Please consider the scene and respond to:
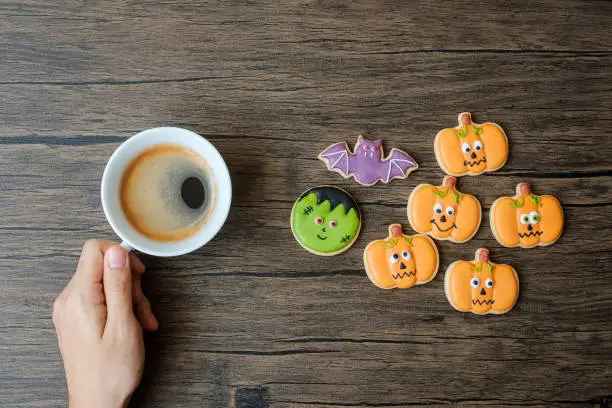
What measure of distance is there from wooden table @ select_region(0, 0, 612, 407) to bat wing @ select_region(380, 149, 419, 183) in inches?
0.7

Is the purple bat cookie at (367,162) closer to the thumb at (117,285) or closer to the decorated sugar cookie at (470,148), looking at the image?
the decorated sugar cookie at (470,148)

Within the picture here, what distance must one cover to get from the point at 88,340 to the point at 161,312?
11cm

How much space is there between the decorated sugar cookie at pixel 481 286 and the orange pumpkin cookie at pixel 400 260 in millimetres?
35

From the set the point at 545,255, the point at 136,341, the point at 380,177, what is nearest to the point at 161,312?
the point at 136,341

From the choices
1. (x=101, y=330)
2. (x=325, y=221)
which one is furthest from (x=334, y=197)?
(x=101, y=330)

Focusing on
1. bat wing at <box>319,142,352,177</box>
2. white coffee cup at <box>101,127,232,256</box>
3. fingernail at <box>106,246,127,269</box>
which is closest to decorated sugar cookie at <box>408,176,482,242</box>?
bat wing at <box>319,142,352,177</box>

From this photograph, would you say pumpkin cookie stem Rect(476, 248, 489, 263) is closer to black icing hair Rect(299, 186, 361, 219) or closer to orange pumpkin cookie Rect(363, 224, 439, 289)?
orange pumpkin cookie Rect(363, 224, 439, 289)

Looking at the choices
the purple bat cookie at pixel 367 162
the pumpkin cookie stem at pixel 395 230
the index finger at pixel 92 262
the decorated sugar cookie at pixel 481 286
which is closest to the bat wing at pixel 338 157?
the purple bat cookie at pixel 367 162

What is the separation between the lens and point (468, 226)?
0.77 meters

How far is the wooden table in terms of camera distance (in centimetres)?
76

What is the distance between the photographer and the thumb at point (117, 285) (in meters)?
0.67

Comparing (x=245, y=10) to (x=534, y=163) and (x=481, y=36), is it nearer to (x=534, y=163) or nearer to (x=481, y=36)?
(x=481, y=36)

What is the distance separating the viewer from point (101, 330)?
0.69 metres

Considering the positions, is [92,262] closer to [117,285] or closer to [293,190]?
[117,285]
